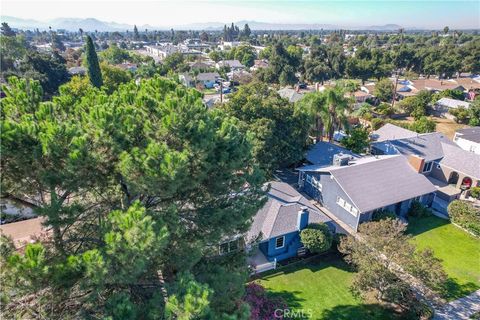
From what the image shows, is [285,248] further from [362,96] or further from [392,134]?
[362,96]

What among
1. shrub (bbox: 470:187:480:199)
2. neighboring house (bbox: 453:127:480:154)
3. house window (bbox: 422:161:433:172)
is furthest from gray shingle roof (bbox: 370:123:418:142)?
shrub (bbox: 470:187:480:199)

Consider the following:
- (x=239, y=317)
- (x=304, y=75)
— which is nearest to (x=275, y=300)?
(x=239, y=317)

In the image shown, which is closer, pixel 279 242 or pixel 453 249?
pixel 279 242

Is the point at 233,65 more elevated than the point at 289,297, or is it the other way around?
the point at 233,65

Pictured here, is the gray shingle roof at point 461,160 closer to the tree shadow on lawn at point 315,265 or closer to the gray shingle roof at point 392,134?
the gray shingle roof at point 392,134

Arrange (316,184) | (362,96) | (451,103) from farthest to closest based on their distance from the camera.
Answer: (362,96) → (451,103) → (316,184)

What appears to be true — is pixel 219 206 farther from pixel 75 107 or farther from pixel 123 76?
pixel 123 76

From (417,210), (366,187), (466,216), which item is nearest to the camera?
(466,216)

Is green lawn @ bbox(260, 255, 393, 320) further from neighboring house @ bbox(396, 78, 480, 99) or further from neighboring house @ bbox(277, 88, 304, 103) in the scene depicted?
neighboring house @ bbox(396, 78, 480, 99)

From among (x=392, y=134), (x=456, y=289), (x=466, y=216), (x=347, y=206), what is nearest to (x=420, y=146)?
(x=392, y=134)
